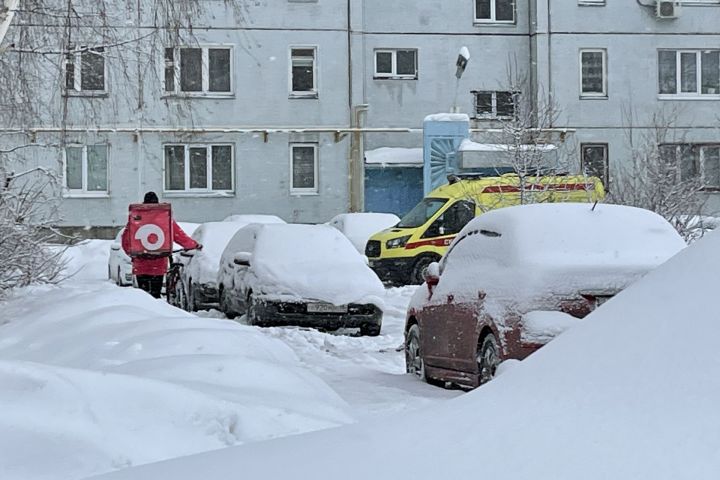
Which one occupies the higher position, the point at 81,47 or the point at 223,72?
the point at 223,72

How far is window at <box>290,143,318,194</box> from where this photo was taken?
1323 inches

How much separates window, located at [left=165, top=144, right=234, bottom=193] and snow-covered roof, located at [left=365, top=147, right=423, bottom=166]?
13.8 ft

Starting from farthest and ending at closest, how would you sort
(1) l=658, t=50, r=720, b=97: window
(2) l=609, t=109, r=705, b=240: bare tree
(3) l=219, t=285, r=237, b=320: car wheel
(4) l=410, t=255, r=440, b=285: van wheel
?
(1) l=658, t=50, r=720, b=97: window → (4) l=410, t=255, r=440, b=285: van wheel → (2) l=609, t=109, r=705, b=240: bare tree → (3) l=219, t=285, r=237, b=320: car wheel

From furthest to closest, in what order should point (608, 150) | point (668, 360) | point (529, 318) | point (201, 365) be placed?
point (608, 150) → point (529, 318) → point (201, 365) → point (668, 360)

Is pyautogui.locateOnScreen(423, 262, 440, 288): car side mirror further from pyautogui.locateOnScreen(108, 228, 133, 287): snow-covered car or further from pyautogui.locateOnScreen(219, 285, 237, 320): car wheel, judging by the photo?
pyautogui.locateOnScreen(108, 228, 133, 287): snow-covered car

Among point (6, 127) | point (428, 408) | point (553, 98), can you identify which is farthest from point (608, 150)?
point (428, 408)

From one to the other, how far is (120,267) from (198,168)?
10.5 meters

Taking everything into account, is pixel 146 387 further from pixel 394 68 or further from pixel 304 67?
pixel 394 68

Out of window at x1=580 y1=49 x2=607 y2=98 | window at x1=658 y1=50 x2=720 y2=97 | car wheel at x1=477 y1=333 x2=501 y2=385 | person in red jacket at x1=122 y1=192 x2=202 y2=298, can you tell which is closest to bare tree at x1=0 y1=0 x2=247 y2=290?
person in red jacket at x1=122 y1=192 x2=202 y2=298

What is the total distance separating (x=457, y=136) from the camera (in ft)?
106

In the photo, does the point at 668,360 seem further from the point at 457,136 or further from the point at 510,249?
the point at 457,136

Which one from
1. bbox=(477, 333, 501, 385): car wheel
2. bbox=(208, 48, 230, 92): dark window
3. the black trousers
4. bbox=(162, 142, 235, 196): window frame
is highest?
bbox=(208, 48, 230, 92): dark window

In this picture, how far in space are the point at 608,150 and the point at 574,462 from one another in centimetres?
3303

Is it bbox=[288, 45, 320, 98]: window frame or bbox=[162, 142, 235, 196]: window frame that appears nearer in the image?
bbox=[162, 142, 235, 196]: window frame
